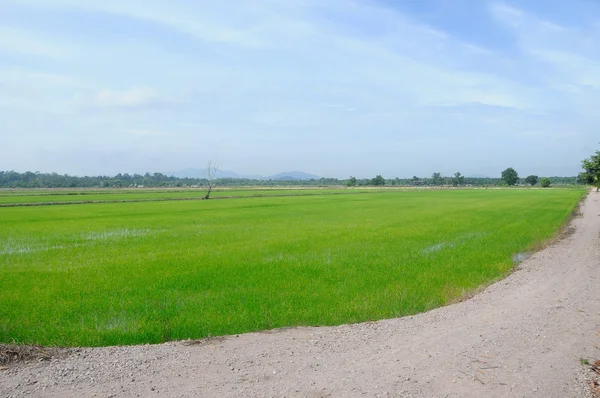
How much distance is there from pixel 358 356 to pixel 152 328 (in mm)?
3243

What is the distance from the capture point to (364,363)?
210 inches

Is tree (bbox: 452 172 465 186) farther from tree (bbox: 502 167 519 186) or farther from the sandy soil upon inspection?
the sandy soil

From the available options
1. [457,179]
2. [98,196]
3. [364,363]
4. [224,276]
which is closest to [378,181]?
[457,179]

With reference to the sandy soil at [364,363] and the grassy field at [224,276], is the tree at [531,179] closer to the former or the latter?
the grassy field at [224,276]

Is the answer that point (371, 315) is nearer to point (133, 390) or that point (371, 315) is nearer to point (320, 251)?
point (133, 390)

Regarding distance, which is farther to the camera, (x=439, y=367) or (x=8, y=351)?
(x=8, y=351)

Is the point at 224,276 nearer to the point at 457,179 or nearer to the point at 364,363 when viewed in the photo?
the point at 364,363

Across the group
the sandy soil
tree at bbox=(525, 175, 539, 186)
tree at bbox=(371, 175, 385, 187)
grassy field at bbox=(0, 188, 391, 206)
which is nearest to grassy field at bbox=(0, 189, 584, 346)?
the sandy soil

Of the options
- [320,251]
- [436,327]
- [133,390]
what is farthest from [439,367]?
[320,251]

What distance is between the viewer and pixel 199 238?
58.1 feet

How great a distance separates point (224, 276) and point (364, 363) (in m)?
5.83

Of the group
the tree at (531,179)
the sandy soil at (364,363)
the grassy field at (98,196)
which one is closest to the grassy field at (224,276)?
the sandy soil at (364,363)

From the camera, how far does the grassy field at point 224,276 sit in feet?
23.7

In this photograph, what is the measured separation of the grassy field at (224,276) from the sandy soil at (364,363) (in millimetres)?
841
